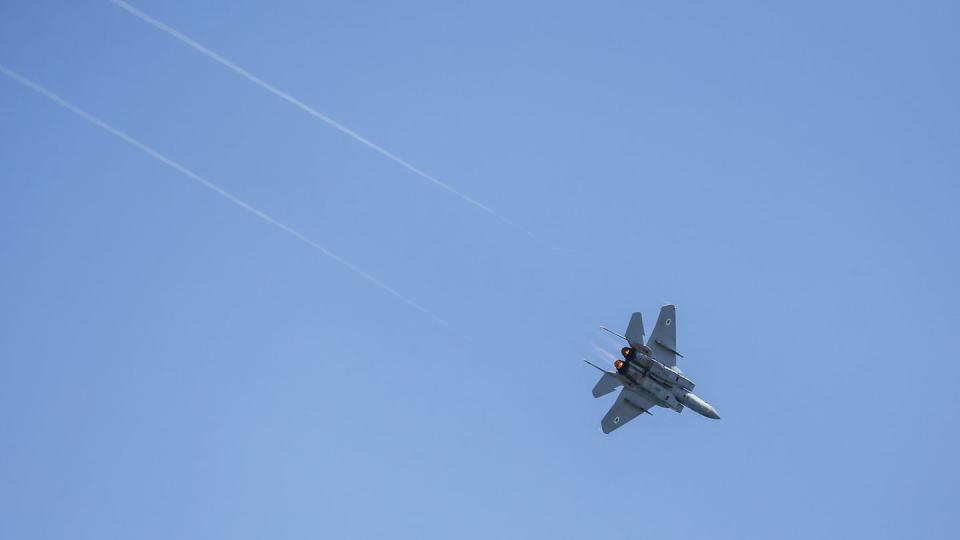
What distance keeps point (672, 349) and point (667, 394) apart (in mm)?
2701

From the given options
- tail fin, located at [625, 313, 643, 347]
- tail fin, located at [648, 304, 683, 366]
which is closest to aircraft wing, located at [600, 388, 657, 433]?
tail fin, located at [648, 304, 683, 366]

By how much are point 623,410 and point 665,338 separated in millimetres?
5660

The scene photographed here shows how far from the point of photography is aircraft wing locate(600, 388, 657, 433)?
8512cm

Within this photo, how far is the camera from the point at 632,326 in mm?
81812

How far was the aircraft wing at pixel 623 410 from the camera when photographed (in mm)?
85125

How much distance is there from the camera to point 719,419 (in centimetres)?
8369

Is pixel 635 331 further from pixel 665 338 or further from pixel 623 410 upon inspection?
pixel 623 410

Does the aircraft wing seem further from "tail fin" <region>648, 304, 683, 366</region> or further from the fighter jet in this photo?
"tail fin" <region>648, 304, 683, 366</region>

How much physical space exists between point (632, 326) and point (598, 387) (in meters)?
4.26

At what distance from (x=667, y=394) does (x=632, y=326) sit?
490 centimetres

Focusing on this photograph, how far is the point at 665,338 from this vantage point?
274ft

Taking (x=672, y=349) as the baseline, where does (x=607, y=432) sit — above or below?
below

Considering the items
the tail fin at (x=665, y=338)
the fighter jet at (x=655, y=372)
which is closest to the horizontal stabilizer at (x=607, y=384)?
the fighter jet at (x=655, y=372)

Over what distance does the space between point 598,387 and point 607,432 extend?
4433mm
